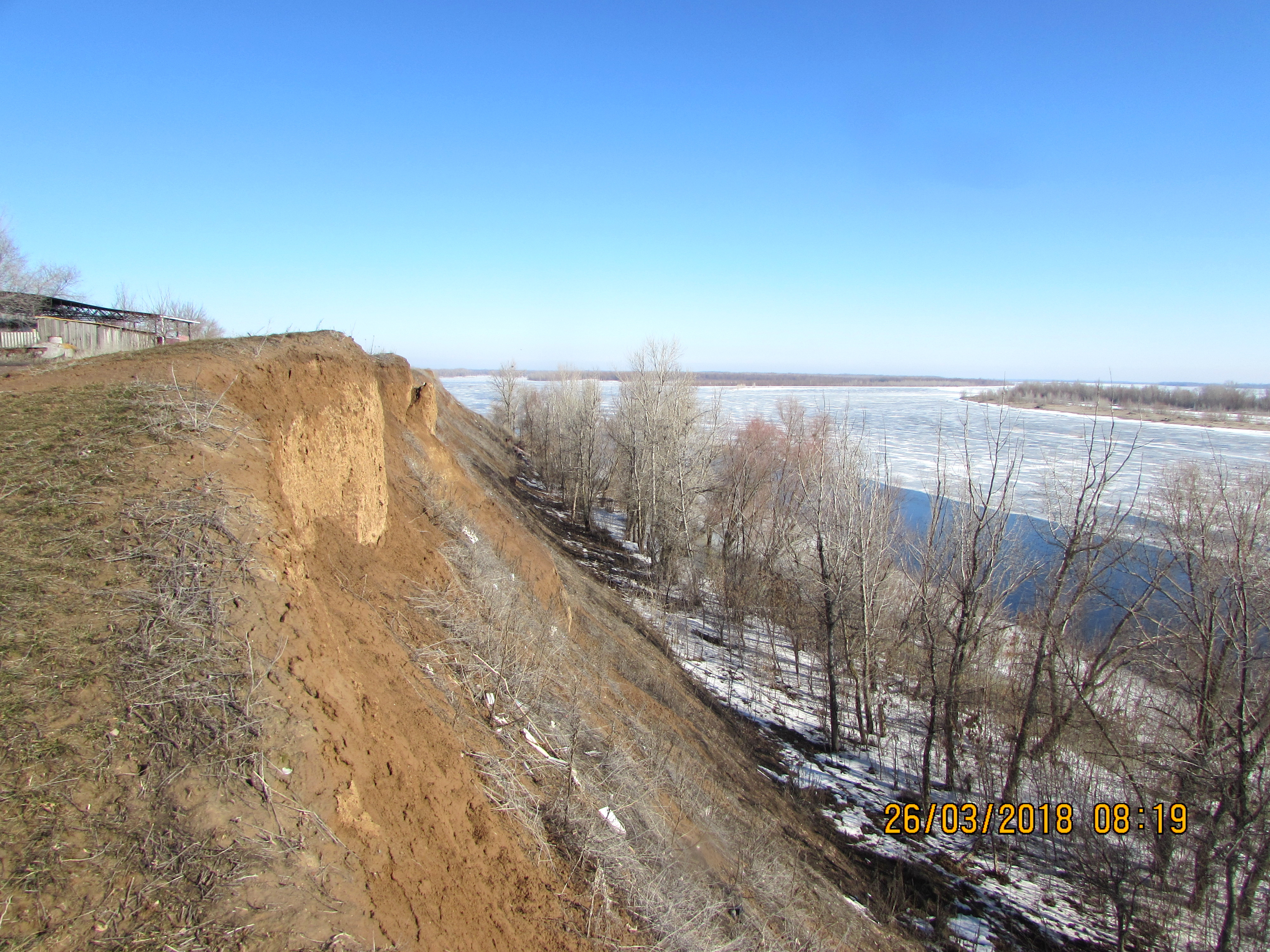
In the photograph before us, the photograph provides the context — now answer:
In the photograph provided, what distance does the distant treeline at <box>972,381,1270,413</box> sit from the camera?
68.7 metres

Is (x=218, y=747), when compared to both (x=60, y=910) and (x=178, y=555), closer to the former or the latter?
(x=60, y=910)

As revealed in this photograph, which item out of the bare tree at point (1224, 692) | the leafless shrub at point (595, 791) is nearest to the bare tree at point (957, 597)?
the bare tree at point (1224, 692)

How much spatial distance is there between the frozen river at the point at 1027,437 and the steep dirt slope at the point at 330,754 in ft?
37.0

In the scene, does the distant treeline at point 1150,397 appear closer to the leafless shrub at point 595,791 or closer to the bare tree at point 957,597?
the bare tree at point 957,597

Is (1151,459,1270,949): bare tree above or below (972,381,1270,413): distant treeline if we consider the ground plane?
below

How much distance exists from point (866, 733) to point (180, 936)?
1668cm

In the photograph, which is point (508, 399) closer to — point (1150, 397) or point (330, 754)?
point (330, 754)

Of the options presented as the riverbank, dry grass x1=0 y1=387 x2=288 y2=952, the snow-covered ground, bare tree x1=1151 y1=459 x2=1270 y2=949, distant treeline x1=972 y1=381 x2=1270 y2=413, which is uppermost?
distant treeline x1=972 y1=381 x2=1270 y2=413

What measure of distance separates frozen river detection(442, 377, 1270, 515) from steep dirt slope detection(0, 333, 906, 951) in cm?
1128

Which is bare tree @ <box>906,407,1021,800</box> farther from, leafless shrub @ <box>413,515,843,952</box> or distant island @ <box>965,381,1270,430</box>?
distant island @ <box>965,381,1270,430</box>

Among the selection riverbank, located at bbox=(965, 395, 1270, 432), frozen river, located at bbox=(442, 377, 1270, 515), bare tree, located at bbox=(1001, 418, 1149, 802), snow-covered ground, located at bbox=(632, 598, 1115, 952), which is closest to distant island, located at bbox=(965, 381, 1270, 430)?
riverbank, located at bbox=(965, 395, 1270, 432)
